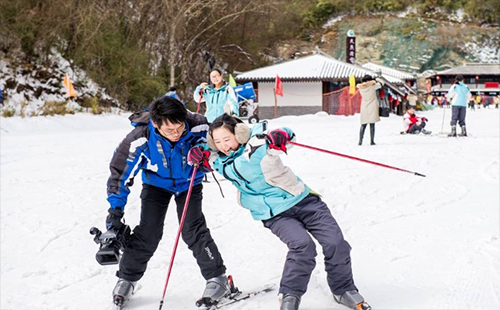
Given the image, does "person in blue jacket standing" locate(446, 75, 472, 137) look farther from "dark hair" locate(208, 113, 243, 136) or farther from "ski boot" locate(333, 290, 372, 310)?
"dark hair" locate(208, 113, 243, 136)

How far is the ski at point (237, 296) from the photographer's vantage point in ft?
9.11

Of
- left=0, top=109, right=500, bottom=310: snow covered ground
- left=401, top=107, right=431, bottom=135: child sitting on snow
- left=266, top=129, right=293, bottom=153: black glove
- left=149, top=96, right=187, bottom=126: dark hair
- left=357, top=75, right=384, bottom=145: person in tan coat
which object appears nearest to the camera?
left=266, top=129, right=293, bottom=153: black glove

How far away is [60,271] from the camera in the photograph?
11.4ft

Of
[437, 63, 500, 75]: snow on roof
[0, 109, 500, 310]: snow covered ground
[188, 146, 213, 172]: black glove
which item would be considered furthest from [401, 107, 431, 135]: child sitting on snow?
[437, 63, 500, 75]: snow on roof

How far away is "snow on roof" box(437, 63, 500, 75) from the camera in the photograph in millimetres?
53750

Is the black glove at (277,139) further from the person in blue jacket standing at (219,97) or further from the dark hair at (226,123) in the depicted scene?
the person in blue jacket standing at (219,97)

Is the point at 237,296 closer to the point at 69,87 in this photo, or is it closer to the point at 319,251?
the point at 319,251

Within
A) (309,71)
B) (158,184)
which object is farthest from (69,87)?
(158,184)

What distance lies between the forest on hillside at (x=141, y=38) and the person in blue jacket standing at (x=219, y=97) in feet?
38.3

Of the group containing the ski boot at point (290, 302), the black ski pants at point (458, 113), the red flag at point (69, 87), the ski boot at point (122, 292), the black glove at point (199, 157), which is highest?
the red flag at point (69, 87)

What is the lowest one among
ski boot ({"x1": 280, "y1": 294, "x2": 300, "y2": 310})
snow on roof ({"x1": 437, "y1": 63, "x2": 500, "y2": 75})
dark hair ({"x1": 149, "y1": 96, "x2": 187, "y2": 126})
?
ski boot ({"x1": 280, "y1": 294, "x2": 300, "y2": 310})

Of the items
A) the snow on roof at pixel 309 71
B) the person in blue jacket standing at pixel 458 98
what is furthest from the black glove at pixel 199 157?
the snow on roof at pixel 309 71

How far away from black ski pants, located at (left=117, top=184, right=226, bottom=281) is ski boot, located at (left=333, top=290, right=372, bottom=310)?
736 mm

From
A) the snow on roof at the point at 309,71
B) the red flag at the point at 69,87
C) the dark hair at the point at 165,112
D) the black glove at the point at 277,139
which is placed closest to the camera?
the black glove at the point at 277,139
